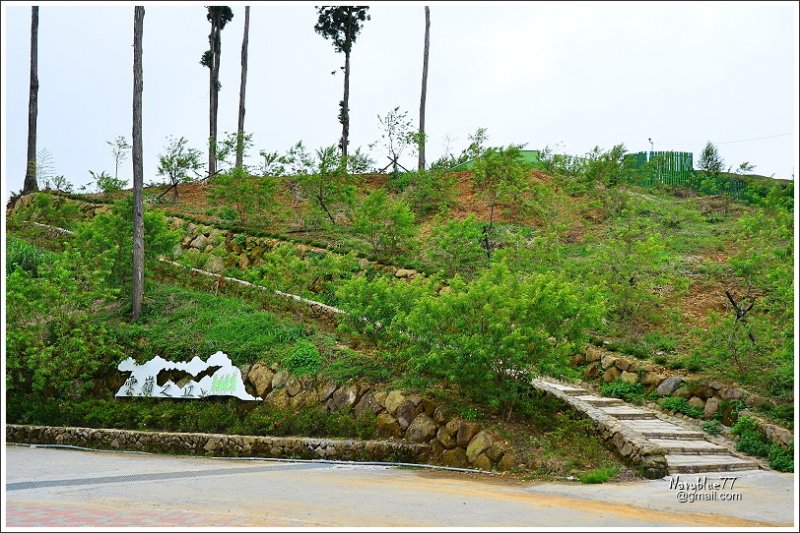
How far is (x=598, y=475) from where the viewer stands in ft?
30.6

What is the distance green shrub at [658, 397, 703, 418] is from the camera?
11.6 meters

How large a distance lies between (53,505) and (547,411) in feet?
22.2

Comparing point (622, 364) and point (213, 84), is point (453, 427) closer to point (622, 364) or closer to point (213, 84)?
point (622, 364)

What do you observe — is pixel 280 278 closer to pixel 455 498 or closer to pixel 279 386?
pixel 279 386

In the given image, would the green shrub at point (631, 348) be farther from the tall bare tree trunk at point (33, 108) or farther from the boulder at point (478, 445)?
the tall bare tree trunk at point (33, 108)

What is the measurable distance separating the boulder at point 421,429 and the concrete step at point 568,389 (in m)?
2.22

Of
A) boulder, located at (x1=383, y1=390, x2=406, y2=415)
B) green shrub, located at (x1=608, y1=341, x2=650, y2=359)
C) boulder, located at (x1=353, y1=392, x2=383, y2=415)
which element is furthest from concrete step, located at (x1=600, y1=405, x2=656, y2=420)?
boulder, located at (x1=353, y1=392, x2=383, y2=415)

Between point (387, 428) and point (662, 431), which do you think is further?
point (387, 428)

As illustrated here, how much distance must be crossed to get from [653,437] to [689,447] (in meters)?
0.47

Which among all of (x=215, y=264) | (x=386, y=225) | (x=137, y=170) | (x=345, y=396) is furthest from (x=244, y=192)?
(x=345, y=396)

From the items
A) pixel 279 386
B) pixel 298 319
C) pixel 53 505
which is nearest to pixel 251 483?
pixel 53 505

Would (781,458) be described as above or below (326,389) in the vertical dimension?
below

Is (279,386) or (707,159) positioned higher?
(707,159)

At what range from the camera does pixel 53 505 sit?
732 centimetres
